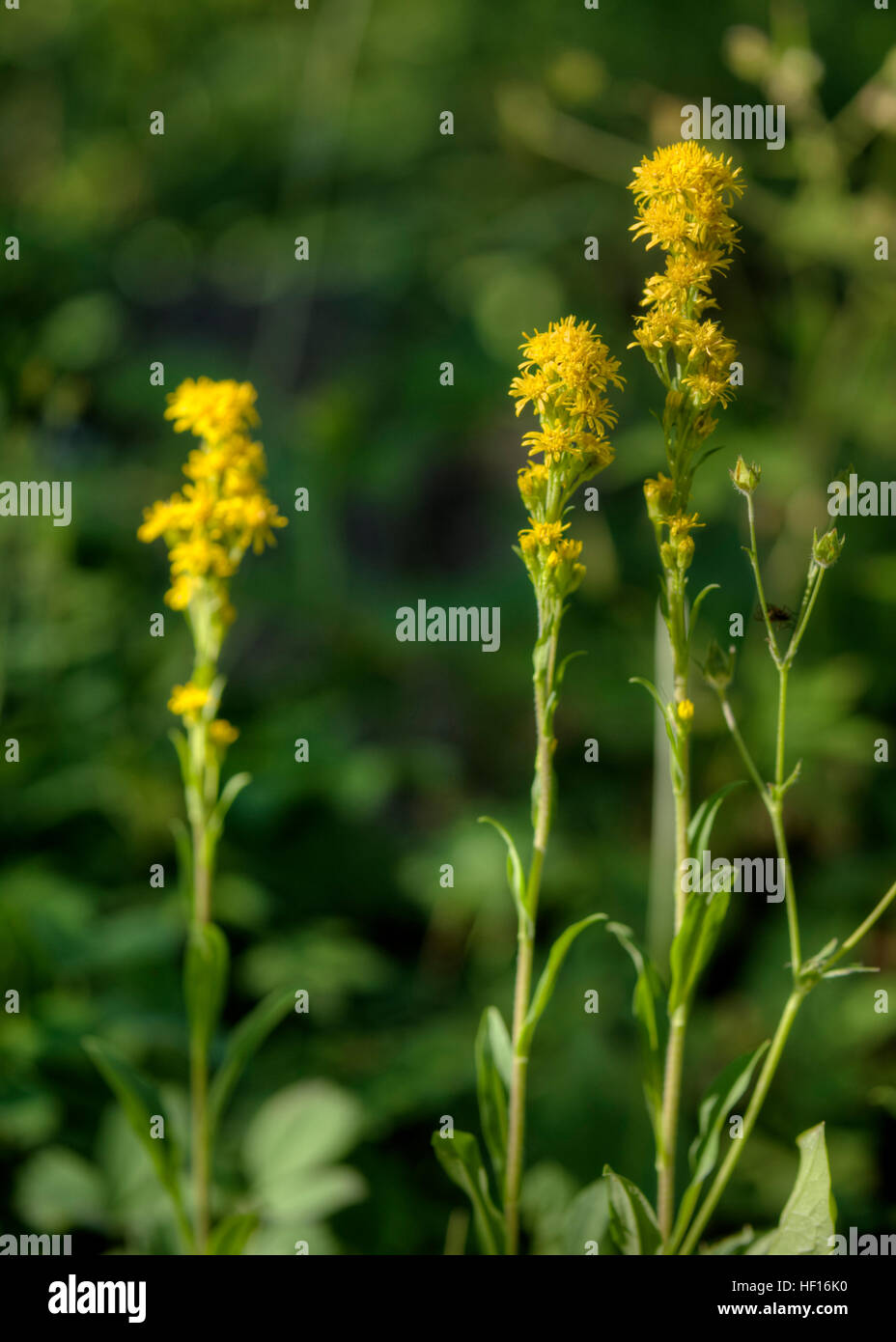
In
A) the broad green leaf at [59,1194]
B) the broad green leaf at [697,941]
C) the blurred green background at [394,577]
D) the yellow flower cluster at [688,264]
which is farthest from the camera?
the blurred green background at [394,577]

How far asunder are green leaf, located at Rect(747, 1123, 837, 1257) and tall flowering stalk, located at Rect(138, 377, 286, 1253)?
66 cm

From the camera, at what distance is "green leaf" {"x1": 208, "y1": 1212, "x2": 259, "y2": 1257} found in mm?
1272

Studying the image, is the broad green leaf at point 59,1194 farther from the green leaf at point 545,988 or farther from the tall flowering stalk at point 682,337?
the tall flowering stalk at point 682,337

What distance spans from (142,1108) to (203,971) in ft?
0.63

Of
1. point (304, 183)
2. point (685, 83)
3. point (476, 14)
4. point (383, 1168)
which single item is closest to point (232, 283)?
point (304, 183)

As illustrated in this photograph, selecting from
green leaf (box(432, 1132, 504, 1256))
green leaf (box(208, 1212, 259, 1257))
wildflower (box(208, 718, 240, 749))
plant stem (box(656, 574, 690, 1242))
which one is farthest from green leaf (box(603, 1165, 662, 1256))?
wildflower (box(208, 718, 240, 749))

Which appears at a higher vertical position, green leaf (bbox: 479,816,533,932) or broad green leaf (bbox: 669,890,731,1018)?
green leaf (bbox: 479,816,533,932)

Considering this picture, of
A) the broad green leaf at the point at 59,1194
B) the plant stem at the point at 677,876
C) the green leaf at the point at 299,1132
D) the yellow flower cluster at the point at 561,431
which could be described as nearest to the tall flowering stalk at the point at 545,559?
the yellow flower cluster at the point at 561,431

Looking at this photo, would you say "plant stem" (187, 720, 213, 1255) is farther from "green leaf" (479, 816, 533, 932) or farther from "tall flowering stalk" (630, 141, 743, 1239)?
"tall flowering stalk" (630, 141, 743, 1239)

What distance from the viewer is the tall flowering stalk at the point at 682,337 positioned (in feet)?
3.34

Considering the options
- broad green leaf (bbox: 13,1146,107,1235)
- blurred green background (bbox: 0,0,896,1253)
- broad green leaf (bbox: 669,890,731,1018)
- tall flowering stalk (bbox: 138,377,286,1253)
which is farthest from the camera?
blurred green background (bbox: 0,0,896,1253)

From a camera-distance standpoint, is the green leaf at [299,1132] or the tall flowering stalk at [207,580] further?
the green leaf at [299,1132]

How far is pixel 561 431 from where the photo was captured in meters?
1.06

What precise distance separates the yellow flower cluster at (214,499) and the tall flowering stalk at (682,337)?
1.41 feet
